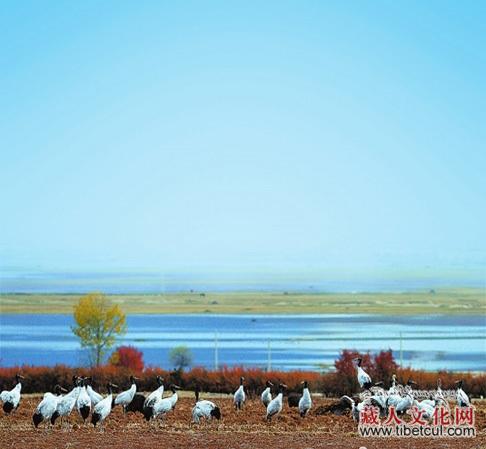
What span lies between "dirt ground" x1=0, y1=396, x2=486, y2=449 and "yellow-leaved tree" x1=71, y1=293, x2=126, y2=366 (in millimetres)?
18980

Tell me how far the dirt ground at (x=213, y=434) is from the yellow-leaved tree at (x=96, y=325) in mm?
18980

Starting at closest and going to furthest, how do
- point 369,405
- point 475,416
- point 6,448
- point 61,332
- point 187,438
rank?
1. point 6,448
2. point 187,438
3. point 369,405
4. point 475,416
5. point 61,332

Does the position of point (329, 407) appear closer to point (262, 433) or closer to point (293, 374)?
point (262, 433)

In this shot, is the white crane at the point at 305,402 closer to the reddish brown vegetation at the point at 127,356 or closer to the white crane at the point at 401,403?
the white crane at the point at 401,403

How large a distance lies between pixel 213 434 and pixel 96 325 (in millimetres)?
22630

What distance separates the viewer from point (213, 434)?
57.4 ft

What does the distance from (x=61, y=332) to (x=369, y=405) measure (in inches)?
2580

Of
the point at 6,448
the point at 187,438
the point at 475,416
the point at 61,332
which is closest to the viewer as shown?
the point at 6,448

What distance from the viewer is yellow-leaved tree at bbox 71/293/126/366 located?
39344 millimetres

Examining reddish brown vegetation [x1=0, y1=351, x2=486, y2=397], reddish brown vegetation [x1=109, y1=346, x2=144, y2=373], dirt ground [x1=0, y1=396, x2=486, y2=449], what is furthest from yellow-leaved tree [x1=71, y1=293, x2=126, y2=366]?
dirt ground [x1=0, y1=396, x2=486, y2=449]

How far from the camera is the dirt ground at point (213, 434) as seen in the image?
16391 mm

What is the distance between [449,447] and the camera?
16.4 metres

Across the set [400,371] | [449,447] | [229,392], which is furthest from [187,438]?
[400,371]

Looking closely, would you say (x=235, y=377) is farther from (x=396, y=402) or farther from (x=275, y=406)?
(x=396, y=402)
